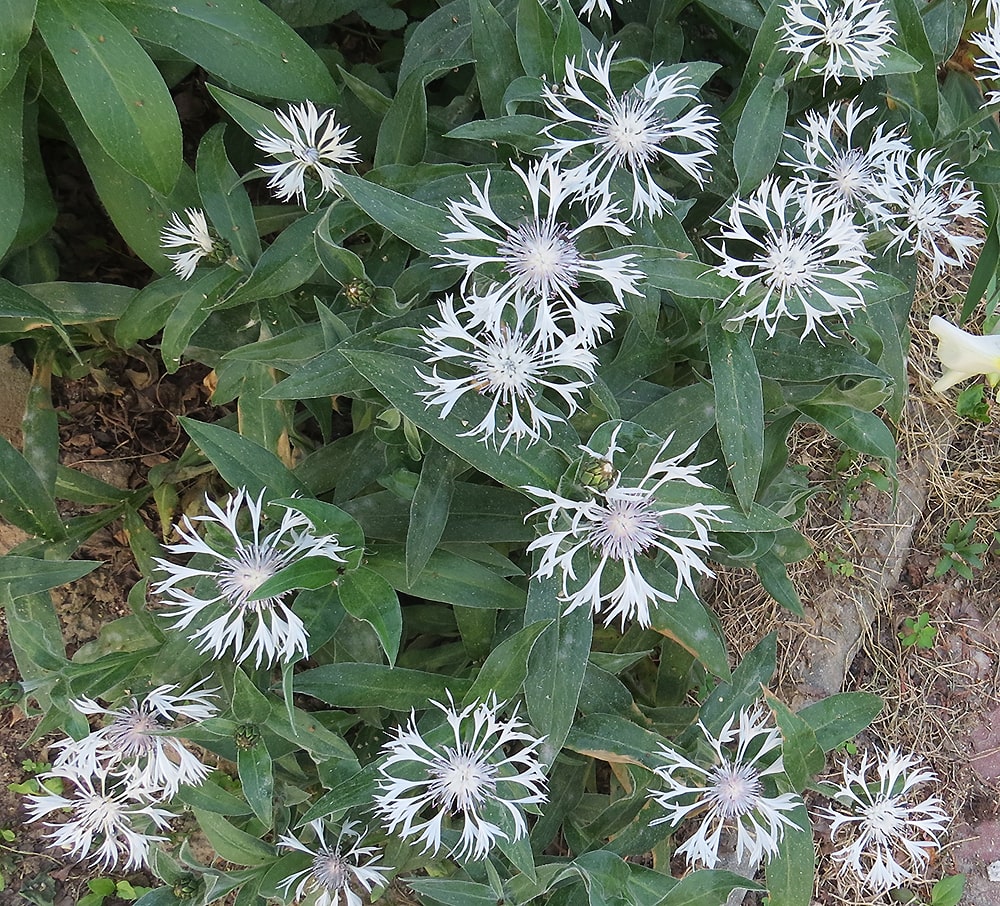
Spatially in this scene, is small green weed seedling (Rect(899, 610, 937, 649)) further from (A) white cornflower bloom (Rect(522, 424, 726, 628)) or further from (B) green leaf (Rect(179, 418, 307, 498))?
(B) green leaf (Rect(179, 418, 307, 498))

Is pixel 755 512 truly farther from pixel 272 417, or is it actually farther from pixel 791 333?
pixel 272 417

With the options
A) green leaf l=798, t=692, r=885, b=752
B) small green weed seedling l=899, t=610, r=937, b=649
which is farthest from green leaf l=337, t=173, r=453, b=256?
small green weed seedling l=899, t=610, r=937, b=649

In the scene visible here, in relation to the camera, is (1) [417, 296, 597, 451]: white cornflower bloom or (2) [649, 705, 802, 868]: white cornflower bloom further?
(2) [649, 705, 802, 868]: white cornflower bloom

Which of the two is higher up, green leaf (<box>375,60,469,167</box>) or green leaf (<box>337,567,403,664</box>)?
green leaf (<box>375,60,469,167</box>)

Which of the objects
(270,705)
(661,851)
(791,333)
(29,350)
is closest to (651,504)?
(791,333)

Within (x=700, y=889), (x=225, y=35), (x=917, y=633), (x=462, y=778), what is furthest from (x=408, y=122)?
(x=917, y=633)

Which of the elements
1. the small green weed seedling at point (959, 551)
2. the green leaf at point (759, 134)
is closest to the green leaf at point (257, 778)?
the green leaf at point (759, 134)

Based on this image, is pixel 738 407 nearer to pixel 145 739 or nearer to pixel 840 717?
pixel 840 717
